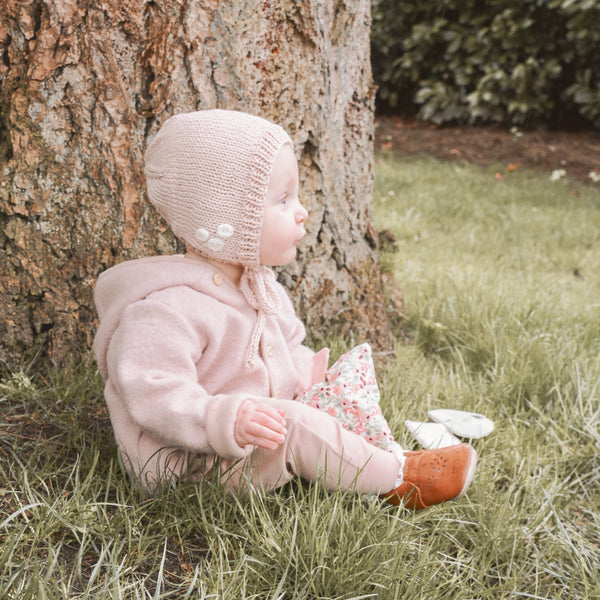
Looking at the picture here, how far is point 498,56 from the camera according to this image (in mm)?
8312

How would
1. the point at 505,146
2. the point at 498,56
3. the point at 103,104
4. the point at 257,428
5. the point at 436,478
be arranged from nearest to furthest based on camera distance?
1. the point at 257,428
2. the point at 436,478
3. the point at 103,104
4. the point at 505,146
5. the point at 498,56

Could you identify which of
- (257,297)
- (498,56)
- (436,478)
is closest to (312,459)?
(436,478)

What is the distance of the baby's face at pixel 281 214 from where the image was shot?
1811 mm

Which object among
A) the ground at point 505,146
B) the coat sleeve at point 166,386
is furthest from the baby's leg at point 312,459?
the ground at point 505,146

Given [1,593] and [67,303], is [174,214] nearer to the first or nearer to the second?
[67,303]

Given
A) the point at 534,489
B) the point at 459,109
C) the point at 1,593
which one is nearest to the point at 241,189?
the point at 1,593

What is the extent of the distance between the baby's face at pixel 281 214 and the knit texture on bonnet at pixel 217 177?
0.10ft

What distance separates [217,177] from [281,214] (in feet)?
0.68

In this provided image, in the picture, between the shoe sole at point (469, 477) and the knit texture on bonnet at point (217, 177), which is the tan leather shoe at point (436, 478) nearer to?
the shoe sole at point (469, 477)

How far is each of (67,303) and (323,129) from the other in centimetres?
116

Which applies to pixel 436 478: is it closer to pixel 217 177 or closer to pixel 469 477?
pixel 469 477

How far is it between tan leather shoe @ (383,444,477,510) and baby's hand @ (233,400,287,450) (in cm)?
45

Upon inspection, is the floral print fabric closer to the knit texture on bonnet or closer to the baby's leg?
the baby's leg

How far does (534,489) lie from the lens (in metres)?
2.12
